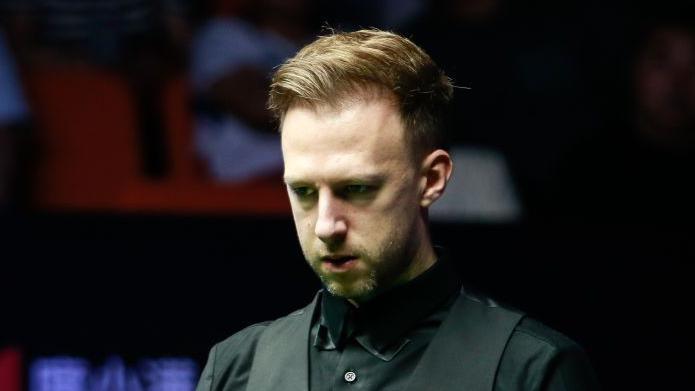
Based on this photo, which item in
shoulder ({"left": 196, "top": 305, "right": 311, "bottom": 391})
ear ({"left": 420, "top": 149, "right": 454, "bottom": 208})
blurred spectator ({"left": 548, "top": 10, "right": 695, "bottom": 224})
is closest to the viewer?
ear ({"left": 420, "top": 149, "right": 454, "bottom": 208})

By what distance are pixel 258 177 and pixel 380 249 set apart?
3051 millimetres

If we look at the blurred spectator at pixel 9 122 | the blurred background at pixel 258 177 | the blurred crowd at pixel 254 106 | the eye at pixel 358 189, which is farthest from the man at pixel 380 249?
the blurred spectator at pixel 9 122

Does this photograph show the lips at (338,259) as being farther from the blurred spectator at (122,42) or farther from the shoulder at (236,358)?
the blurred spectator at (122,42)

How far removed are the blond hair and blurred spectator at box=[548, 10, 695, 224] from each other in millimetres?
2705

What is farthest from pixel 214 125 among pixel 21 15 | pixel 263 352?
pixel 263 352

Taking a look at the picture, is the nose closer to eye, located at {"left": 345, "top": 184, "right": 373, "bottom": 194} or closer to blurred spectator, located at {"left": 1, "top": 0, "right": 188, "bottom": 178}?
eye, located at {"left": 345, "top": 184, "right": 373, "bottom": 194}

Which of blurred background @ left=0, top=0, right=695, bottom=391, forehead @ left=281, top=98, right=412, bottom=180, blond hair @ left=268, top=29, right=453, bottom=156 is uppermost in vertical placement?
blond hair @ left=268, top=29, right=453, bottom=156

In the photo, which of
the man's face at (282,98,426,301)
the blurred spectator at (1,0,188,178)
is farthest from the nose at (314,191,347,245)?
the blurred spectator at (1,0,188,178)

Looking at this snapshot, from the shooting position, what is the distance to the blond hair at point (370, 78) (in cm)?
255

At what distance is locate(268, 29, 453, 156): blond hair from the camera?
8.38ft

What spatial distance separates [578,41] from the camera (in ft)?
19.3

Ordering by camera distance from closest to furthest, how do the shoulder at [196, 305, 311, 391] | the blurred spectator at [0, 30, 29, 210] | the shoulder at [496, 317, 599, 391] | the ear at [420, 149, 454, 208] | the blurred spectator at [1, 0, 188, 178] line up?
the shoulder at [496, 317, 599, 391], the ear at [420, 149, 454, 208], the shoulder at [196, 305, 311, 391], the blurred spectator at [0, 30, 29, 210], the blurred spectator at [1, 0, 188, 178]

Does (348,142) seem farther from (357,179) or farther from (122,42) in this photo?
(122,42)

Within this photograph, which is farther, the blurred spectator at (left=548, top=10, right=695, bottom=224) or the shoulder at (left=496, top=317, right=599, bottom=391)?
the blurred spectator at (left=548, top=10, right=695, bottom=224)
